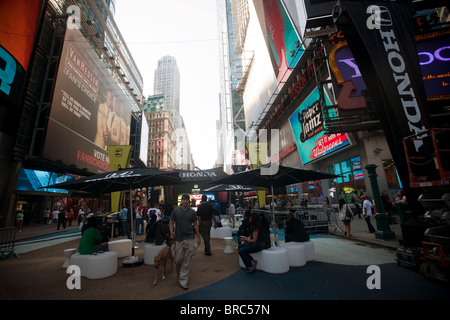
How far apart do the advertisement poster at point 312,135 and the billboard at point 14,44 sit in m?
20.0

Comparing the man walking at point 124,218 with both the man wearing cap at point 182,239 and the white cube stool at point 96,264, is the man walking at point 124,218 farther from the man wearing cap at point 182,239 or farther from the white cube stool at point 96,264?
the man wearing cap at point 182,239

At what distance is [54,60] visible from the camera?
21.2 meters

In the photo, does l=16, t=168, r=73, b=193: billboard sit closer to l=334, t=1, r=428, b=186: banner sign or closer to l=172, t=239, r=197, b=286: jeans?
l=172, t=239, r=197, b=286: jeans

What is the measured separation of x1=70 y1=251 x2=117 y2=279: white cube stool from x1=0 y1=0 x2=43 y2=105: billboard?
11.2 m

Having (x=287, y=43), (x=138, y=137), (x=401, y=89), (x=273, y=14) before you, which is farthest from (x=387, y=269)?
(x=138, y=137)

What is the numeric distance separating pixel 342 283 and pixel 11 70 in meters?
18.1

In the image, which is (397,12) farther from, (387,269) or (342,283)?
(342,283)

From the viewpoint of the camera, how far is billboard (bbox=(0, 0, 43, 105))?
428 inches

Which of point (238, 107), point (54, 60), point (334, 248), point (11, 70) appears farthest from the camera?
point (238, 107)

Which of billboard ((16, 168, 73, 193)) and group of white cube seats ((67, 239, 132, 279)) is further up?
billboard ((16, 168, 73, 193))

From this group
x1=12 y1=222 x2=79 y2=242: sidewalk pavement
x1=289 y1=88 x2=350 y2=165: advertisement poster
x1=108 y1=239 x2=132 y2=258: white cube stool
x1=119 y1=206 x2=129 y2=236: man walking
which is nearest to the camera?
x1=108 y1=239 x2=132 y2=258: white cube stool

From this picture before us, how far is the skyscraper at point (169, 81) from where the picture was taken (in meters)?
146

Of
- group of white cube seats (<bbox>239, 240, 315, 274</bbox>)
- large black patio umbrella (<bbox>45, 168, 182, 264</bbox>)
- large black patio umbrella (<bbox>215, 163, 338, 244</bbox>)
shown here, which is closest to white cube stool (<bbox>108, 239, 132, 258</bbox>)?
large black patio umbrella (<bbox>45, 168, 182, 264</bbox>)

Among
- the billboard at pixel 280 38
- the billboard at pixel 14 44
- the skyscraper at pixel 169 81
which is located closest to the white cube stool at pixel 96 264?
the billboard at pixel 14 44
